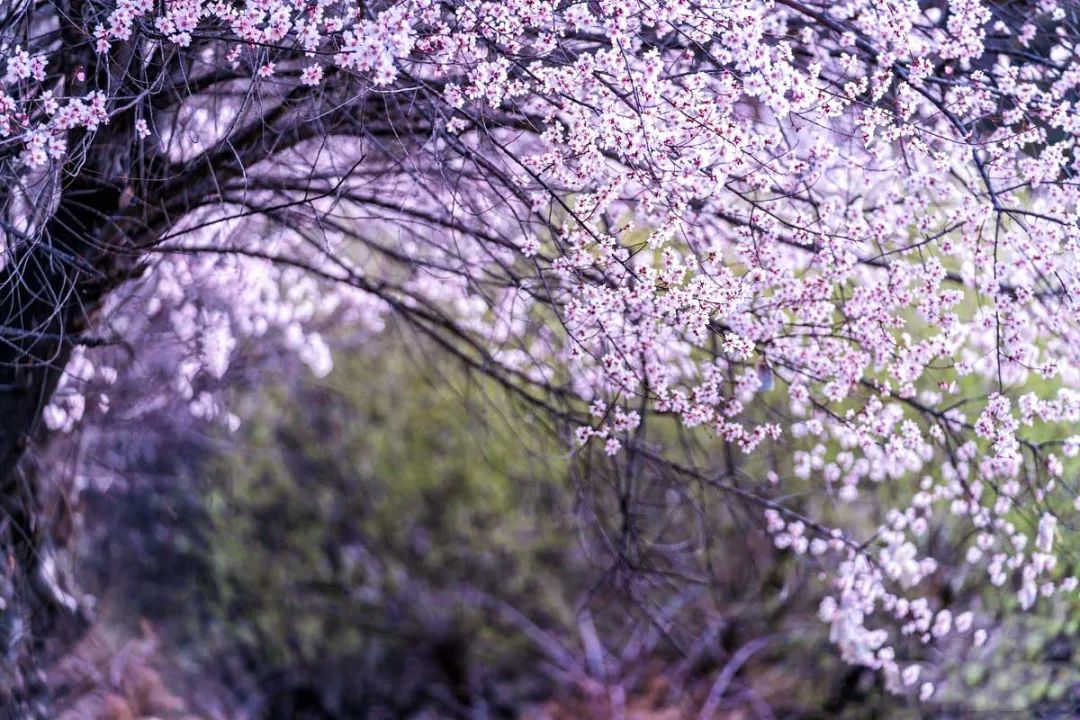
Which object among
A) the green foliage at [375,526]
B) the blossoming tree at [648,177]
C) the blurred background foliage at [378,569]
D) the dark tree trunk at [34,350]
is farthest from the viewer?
the green foliage at [375,526]

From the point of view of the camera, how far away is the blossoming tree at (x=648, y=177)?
10.4 feet

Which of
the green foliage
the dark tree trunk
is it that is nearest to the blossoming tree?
the dark tree trunk

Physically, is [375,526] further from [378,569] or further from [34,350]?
[34,350]

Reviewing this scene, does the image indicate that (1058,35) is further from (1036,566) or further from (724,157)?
(1036,566)

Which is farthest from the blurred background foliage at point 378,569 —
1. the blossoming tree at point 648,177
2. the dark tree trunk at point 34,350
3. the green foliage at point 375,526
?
the blossoming tree at point 648,177

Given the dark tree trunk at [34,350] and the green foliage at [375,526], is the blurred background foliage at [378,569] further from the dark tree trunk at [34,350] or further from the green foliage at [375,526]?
the dark tree trunk at [34,350]

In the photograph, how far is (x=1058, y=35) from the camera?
384 centimetres

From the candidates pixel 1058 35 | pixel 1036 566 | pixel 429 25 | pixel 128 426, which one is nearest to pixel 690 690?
pixel 1036 566

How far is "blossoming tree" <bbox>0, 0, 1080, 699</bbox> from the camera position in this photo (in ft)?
10.4

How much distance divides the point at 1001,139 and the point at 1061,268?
2.06ft

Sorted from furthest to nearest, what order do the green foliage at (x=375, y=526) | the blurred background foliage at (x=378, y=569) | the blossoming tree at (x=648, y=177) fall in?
the green foliage at (x=375, y=526) < the blurred background foliage at (x=378, y=569) < the blossoming tree at (x=648, y=177)

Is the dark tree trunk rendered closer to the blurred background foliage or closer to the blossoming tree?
the blossoming tree

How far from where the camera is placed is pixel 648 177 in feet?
10.7

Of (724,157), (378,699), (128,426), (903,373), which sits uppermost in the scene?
(724,157)
